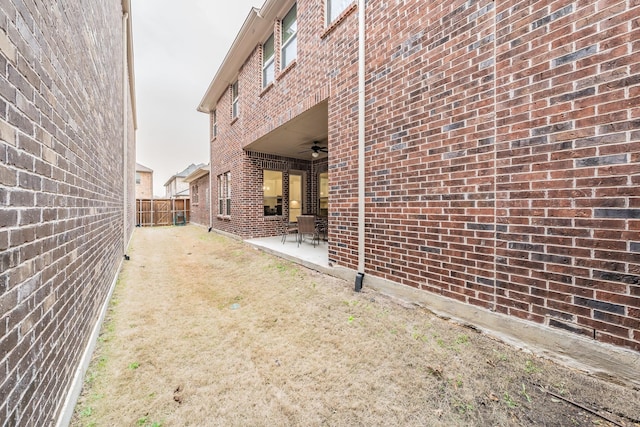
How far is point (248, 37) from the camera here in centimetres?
720

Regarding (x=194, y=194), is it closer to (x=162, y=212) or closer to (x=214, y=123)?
(x=162, y=212)

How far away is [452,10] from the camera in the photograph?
9.30ft

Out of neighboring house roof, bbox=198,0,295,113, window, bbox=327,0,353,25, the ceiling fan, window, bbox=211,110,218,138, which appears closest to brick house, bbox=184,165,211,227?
window, bbox=211,110,218,138

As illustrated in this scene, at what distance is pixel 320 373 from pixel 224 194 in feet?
30.2

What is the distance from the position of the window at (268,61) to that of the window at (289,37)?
1.74 feet

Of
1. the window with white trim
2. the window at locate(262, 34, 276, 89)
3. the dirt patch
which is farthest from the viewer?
the window with white trim

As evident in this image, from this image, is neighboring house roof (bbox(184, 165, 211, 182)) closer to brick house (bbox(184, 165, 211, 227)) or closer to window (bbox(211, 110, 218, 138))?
brick house (bbox(184, 165, 211, 227))

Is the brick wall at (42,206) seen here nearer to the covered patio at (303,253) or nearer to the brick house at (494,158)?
the brick house at (494,158)

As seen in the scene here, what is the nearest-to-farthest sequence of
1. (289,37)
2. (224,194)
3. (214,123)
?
(289,37) → (224,194) → (214,123)

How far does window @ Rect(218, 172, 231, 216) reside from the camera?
972cm

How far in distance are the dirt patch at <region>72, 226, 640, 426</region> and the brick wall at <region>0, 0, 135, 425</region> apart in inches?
19.9

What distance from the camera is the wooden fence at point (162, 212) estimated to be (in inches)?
653

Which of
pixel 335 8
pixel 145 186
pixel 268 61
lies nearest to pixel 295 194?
pixel 268 61

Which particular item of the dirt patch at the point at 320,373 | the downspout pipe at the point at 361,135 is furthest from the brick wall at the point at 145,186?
the downspout pipe at the point at 361,135
